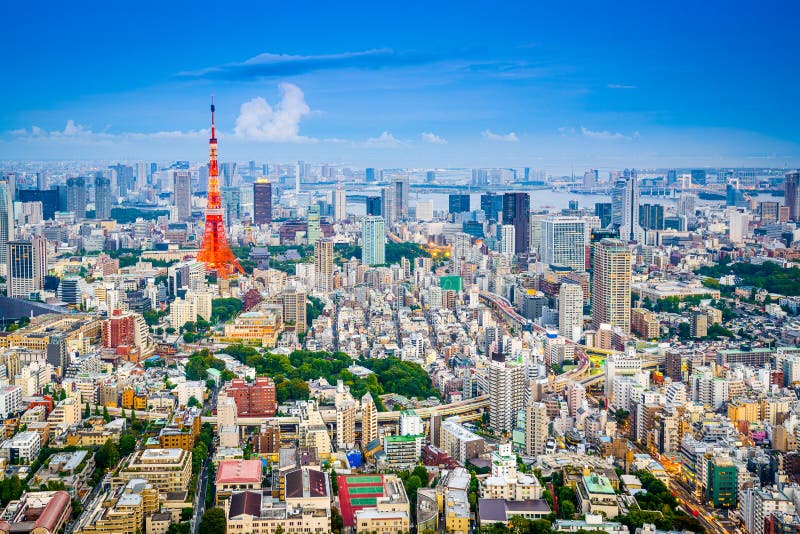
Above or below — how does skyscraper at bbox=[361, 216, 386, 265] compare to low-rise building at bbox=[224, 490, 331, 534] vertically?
above

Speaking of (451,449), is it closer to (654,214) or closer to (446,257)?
(446,257)

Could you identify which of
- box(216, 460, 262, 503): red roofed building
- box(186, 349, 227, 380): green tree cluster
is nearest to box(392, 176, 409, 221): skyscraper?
box(186, 349, 227, 380): green tree cluster

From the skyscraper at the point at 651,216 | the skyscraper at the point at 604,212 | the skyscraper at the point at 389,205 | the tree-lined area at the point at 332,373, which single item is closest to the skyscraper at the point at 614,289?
the tree-lined area at the point at 332,373

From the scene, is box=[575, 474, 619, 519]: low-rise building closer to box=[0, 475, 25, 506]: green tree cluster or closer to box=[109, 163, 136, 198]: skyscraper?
box=[0, 475, 25, 506]: green tree cluster

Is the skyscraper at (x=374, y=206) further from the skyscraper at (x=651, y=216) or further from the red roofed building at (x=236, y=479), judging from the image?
the red roofed building at (x=236, y=479)

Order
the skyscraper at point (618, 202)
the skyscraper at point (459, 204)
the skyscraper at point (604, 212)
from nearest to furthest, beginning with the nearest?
the skyscraper at point (604, 212) → the skyscraper at point (618, 202) → the skyscraper at point (459, 204)

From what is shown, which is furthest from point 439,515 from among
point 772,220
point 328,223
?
point 328,223
